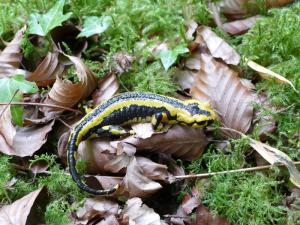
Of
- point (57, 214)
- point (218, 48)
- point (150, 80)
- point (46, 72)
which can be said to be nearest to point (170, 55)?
point (150, 80)

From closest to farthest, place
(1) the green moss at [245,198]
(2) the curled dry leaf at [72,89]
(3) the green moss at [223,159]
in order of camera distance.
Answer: (1) the green moss at [245,198], (3) the green moss at [223,159], (2) the curled dry leaf at [72,89]

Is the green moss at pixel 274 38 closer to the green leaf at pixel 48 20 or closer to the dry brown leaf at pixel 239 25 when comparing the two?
the dry brown leaf at pixel 239 25

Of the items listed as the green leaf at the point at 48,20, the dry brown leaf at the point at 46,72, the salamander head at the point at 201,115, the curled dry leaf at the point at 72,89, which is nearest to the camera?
the salamander head at the point at 201,115

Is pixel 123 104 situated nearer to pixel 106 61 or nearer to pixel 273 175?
pixel 106 61

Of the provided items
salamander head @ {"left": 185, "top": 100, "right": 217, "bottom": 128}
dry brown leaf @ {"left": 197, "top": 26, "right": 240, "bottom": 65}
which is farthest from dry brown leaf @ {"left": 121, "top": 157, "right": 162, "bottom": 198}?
dry brown leaf @ {"left": 197, "top": 26, "right": 240, "bottom": 65}

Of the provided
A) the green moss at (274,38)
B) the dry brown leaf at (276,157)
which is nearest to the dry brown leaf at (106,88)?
the green moss at (274,38)

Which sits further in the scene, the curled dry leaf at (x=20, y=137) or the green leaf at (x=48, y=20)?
the green leaf at (x=48, y=20)
